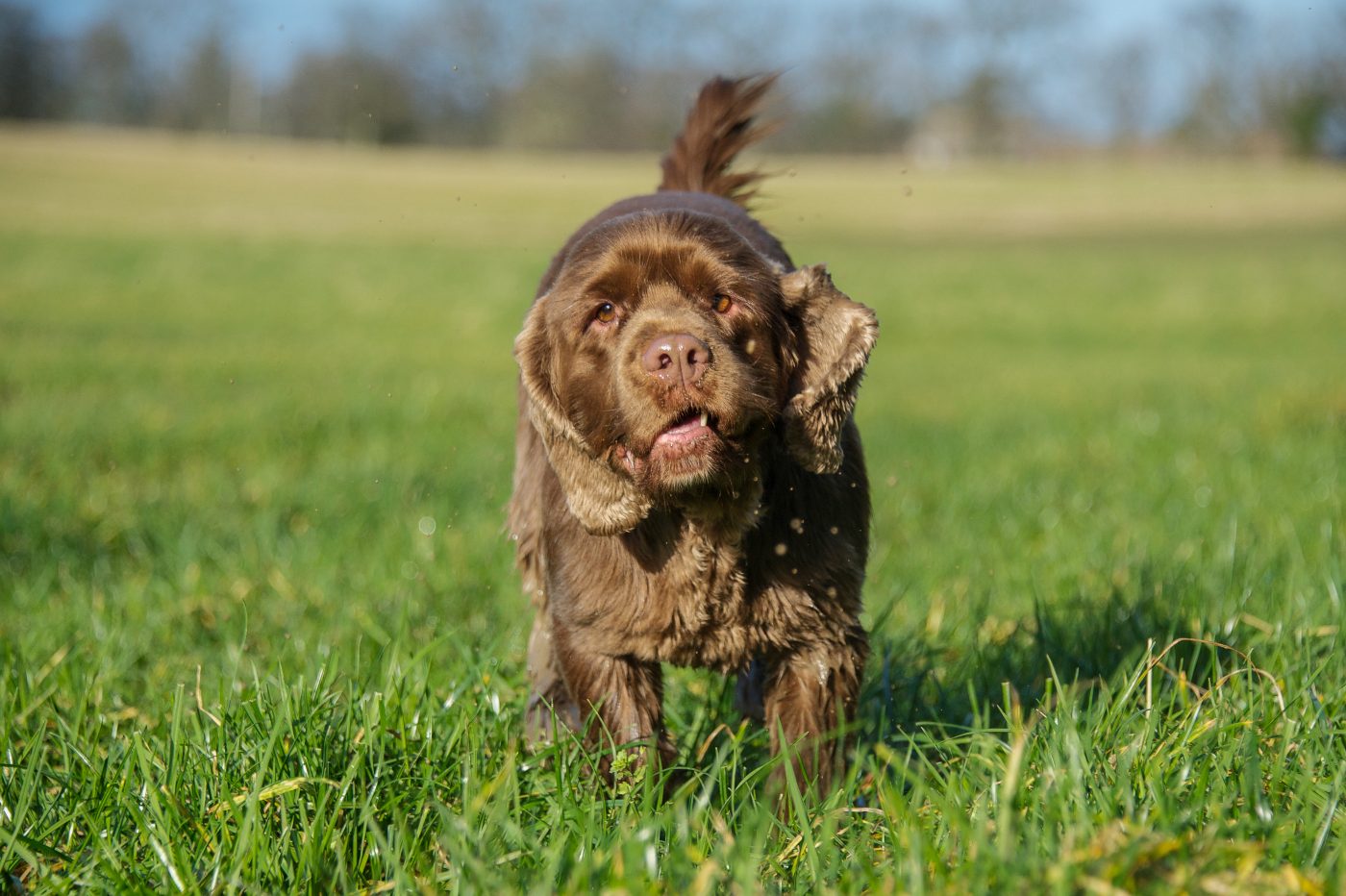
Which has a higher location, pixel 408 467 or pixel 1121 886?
pixel 1121 886

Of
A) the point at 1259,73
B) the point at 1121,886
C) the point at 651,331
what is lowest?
the point at 1121,886

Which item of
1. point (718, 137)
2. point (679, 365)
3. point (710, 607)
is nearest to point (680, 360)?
point (679, 365)

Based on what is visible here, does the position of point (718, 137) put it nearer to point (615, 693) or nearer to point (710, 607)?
point (710, 607)

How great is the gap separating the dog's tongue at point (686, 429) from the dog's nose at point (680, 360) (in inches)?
4.2

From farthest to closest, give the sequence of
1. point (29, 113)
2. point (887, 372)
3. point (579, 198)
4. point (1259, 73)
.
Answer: point (29, 113) → point (1259, 73) → point (579, 198) → point (887, 372)

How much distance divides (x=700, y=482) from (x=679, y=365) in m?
0.26

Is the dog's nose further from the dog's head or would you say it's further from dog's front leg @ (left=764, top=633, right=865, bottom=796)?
dog's front leg @ (left=764, top=633, right=865, bottom=796)

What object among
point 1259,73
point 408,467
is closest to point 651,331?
point 408,467

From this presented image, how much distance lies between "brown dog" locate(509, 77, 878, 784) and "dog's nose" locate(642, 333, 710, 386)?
6cm

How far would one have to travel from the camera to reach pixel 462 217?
41.9 meters

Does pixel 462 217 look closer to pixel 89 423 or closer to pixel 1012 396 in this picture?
pixel 1012 396

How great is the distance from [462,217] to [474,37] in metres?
30.4

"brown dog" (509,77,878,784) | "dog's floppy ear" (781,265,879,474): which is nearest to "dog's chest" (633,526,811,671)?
"brown dog" (509,77,878,784)

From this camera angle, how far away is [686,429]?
110 inches
